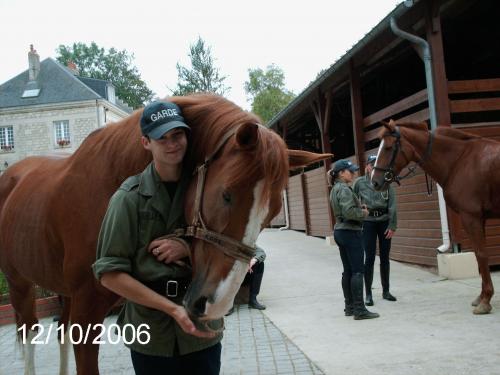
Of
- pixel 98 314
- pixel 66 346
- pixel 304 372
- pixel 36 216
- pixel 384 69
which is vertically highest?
pixel 384 69

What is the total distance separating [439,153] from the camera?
18.4 feet

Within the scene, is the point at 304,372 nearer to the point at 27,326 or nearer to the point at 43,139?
the point at 27,326

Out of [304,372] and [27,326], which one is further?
[27,326]

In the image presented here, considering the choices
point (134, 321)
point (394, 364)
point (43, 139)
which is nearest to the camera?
point (134, 321)

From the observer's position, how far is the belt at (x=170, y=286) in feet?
5.21

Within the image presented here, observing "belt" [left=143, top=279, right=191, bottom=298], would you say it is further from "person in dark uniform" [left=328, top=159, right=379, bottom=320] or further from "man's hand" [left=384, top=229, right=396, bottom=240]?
"man's hand" [left=384, top=229, right=396, bottom=240]

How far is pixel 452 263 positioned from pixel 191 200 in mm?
6032

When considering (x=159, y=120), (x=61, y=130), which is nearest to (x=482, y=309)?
(x=159, y=120)

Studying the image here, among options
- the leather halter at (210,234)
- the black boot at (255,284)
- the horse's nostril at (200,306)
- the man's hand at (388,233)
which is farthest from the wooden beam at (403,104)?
the horse's nostril at (200,306)

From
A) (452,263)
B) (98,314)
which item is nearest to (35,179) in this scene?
(98,314)

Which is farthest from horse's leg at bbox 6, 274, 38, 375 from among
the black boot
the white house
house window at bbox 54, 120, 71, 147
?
house window at bbox 54, 120, 71, 147

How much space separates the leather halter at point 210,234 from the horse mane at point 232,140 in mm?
97

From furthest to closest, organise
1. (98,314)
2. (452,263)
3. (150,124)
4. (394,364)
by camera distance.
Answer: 1. (452,263)
2. (394,364)
3. (98,314)
4. (150,124)

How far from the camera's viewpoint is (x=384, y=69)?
430 inches
